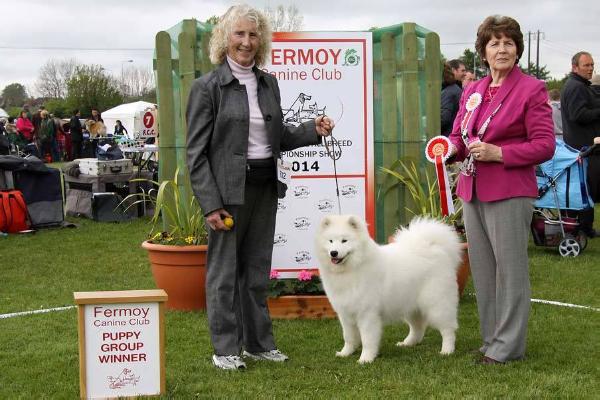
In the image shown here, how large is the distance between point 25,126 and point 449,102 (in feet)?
61.6

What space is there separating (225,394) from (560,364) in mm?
1832

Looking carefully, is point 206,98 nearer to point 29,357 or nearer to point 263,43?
point 263,43

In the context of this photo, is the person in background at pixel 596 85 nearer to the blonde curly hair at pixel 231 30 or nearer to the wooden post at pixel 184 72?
the wooden post at pixel 184 72

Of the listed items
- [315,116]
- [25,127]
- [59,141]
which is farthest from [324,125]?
[59,141]

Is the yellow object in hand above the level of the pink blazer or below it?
below

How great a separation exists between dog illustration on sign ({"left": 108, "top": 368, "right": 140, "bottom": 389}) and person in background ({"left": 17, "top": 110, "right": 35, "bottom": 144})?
2075 centimetres

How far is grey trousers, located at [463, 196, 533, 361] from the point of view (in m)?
3.78

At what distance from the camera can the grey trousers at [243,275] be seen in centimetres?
385

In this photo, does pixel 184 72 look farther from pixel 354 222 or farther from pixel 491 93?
pixel 491 93

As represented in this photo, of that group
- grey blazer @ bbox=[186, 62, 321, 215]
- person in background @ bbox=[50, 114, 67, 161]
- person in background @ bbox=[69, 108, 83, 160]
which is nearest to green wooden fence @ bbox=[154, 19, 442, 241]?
grey blazer @ bbox=[186, 62, 321, 215]

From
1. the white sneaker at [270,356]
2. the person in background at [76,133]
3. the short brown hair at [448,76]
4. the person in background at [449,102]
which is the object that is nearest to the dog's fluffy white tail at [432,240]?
the white sneaker at [270,356]

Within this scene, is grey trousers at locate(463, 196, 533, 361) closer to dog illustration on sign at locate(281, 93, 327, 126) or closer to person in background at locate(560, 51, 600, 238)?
dog illustration on sign at locate(281, 93, 327, 126)

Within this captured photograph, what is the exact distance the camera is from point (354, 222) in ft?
13.4

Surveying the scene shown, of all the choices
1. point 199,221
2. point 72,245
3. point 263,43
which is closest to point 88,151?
point 72,245
